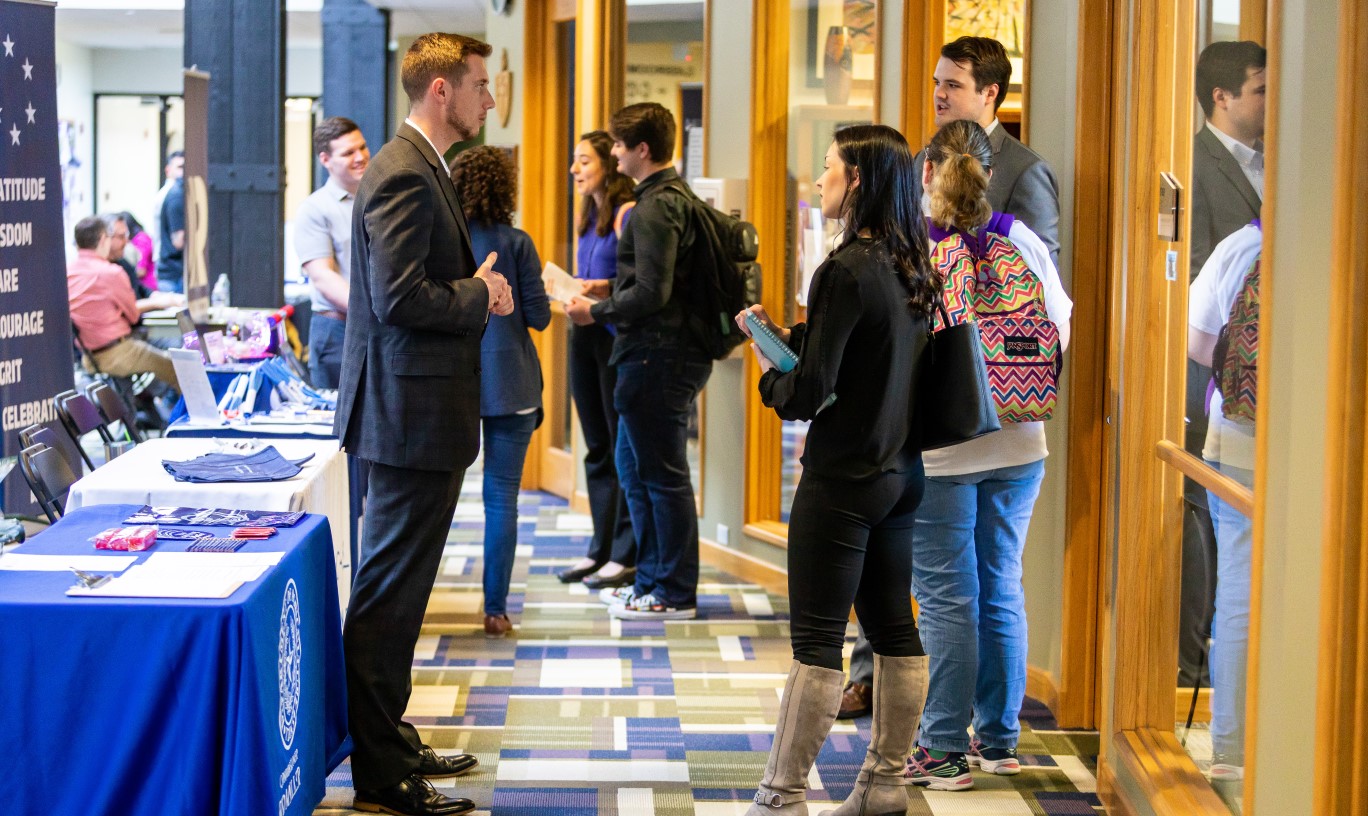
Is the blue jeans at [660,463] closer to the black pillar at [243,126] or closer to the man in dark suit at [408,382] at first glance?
the man in dark suit at [408,382]

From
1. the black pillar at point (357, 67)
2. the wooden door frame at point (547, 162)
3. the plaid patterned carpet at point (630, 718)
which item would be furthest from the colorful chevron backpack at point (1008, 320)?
the black pillar at point (357, 67)

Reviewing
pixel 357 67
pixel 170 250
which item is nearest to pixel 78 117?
pixel 357 67

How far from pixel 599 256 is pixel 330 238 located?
3.41 feet

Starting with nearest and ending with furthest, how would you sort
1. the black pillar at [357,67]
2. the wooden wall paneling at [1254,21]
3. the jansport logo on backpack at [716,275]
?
the wooden wall paneling at [1254,21], the jansport logo on backpack at [716,275], the black pillar at [357,67]

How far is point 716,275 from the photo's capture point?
4.96 metres

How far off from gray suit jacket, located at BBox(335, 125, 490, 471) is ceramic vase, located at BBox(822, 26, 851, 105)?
2.66m

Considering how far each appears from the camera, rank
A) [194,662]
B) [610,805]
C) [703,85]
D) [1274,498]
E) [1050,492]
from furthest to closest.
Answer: [703,85]
[1050,492]
[610,805]
[194,662]
[1274,498]

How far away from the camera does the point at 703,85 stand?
243 inches

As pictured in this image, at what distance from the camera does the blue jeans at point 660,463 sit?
16.4ft

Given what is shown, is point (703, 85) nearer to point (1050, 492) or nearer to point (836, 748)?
point (1050, 492)

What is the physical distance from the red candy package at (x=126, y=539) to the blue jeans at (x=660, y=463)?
233cm

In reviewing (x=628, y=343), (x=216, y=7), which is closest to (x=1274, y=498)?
(x=628, y=343)

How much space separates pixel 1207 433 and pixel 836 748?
1477 mm

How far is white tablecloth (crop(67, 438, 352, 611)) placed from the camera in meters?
3.47
